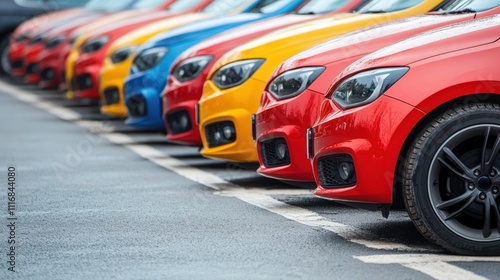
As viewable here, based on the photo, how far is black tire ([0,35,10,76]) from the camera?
82.5ft

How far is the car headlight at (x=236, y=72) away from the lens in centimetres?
975

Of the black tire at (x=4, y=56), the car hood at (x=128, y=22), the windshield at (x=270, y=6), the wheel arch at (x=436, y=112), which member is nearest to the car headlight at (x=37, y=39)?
the car hood at (x=128, y=22)

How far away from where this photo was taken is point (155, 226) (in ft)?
25.1

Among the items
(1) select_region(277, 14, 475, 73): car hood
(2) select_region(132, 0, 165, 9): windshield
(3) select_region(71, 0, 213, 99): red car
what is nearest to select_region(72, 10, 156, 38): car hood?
(2) select_region(132, 0, 165, 9): windshield

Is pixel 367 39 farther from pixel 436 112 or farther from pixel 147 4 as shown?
pixel 147 4

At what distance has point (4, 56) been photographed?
25.9 m

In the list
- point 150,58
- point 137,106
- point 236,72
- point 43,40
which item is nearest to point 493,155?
point 236,72

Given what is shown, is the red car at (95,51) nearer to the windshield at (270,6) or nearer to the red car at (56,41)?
the red car at (56,41)

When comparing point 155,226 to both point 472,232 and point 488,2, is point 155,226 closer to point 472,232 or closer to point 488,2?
point 472,232

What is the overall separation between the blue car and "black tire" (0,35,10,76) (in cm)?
1260

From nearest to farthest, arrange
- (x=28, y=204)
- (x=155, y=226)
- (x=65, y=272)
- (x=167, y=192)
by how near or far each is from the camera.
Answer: (x=65, y=272)
(x=155, y=226)
(x=28, y=204)
(x=167, y=192)

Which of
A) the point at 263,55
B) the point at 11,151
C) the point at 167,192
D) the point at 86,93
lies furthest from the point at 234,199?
the point at 86,93

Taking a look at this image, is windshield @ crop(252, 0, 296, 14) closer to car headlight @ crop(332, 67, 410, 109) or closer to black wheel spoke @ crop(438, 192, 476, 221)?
car headlight @ crop(332, 67, 410, 109)

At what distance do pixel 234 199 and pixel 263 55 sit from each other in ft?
4.31
